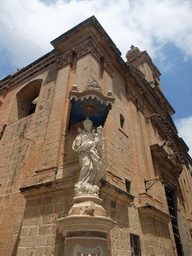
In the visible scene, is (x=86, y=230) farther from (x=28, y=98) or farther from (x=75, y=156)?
(x=28, y=98)

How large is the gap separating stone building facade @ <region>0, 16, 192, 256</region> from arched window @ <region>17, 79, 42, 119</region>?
2.5 inches

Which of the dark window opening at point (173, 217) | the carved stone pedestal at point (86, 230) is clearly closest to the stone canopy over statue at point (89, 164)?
the carved stone pedestal at point (86, 230)

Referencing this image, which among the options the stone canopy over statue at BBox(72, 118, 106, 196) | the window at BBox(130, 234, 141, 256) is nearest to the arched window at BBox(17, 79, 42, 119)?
the stone canopy over statue at BBox(72, 118, 106, 196)

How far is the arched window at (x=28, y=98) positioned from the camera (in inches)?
451

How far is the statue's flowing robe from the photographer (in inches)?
184

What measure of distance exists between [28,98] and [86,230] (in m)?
9.81

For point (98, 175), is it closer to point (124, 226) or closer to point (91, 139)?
point (91, 139)

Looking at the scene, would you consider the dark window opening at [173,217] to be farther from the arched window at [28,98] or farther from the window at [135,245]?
the arched window at [28,98]

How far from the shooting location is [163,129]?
15.4 metres

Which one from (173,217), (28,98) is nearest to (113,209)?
(173,217)

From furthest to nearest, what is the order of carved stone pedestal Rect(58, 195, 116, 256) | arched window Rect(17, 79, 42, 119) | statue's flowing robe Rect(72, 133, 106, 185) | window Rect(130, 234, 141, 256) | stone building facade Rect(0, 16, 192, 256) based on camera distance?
arched window Rect(17, 79, 42, 119)
window Rect(130, 234, 141, 256)
stone building facade Rect(0, 16, 192, 256)
statue's flowing robe Rect(72, 133, 106, 185)
carved stone pedestal Rect(58, 195, 116, 256)

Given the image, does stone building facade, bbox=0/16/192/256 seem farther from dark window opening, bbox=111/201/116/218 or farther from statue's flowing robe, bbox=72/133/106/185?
statue's flowing robe, bbox=72/133/106/185

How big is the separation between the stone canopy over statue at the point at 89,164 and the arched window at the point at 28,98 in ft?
24.1

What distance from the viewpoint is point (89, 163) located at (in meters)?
4.77
